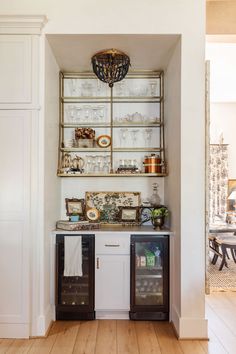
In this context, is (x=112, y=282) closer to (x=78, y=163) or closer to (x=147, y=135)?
(x=78, y=163)

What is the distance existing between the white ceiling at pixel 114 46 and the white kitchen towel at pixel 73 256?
1957mm

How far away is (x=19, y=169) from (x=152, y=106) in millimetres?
1858

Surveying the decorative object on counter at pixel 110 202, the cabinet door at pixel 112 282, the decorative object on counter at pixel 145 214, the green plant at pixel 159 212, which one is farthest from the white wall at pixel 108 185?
the cabinet door at pixel 112 282

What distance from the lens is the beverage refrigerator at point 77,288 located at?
11.1ft

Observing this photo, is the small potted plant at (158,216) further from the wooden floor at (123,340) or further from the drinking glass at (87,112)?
the drinking glass at (87,112)

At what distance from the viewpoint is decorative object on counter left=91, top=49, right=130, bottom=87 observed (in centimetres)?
331

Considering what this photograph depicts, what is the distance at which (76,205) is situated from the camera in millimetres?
3855

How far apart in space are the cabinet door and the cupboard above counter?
1.08m

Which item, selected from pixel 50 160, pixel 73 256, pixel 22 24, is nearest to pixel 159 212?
pixel 73 256

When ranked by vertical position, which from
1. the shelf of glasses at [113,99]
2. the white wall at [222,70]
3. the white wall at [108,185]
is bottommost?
the white wall at [108,185]

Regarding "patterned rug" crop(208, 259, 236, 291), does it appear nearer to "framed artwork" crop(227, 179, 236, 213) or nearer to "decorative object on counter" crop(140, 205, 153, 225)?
"decorative object on counter" crop(140, 205, 153, 225)

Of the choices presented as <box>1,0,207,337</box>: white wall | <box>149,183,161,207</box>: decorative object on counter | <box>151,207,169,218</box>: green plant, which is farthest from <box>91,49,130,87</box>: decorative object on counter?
<box>151,207,169,218</box>: green plant

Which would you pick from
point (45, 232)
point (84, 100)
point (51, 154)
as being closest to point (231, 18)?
point (84, 100)

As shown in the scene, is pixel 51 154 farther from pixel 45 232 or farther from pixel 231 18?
pixel 231 18
